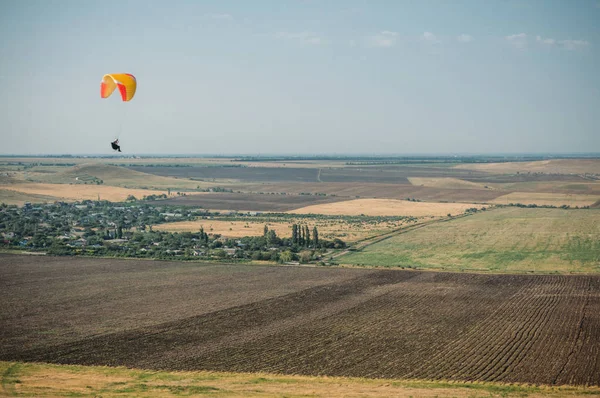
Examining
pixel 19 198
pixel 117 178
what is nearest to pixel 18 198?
pixel 19 198

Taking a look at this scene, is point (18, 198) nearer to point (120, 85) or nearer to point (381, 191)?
point (381, 191)

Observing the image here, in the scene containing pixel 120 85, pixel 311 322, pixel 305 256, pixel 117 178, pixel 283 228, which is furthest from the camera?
pixel 117 178

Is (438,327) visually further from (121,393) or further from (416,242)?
(416,242)

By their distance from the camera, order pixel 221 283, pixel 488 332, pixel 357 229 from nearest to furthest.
Answer: pixel 488 332, pixel 221 283, pixel 357 229

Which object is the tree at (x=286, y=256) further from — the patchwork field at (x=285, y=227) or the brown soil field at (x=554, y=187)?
the brown soil field at (x=554, y=187)

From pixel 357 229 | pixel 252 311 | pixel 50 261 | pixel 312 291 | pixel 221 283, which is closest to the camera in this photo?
pixel 252 311

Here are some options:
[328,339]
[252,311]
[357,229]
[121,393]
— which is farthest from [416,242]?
[121,393]

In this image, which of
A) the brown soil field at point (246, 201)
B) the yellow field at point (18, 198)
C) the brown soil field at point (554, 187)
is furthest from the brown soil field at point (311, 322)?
the brown soil field at point (554, 187)

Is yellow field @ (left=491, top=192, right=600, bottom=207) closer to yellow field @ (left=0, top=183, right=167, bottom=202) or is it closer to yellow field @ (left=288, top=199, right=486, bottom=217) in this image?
yellow field @ (left=288, top=199, right=486, bottom=217)

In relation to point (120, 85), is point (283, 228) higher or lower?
lower
